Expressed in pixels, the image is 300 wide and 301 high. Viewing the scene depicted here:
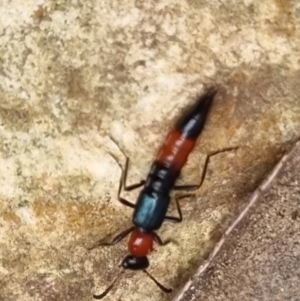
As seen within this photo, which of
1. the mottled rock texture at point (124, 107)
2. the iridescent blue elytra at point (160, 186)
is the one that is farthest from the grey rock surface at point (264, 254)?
the iridescent blue elytra at point (160, 186)

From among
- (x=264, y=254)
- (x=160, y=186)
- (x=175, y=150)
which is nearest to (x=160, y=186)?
(x=160, y=186)

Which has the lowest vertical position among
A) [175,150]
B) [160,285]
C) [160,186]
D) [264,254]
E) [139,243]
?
[160,285]

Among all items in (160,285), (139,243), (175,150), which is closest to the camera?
(175,150)

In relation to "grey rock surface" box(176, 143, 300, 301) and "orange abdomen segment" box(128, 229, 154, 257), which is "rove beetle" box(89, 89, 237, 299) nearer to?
"orange abdomen segment" box(128, 229, 154, 257)

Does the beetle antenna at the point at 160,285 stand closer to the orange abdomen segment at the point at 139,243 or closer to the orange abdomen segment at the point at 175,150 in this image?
the orange abdomen segment at the point at 139,243

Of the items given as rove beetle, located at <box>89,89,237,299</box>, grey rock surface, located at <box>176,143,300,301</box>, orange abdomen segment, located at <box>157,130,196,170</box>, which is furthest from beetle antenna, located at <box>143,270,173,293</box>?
orange abdomen segment, located at <box>157,130,196,170</box>

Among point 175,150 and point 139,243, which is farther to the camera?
point 139,243

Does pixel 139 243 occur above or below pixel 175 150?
below

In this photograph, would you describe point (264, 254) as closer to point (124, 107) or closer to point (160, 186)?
point (160, 186)
